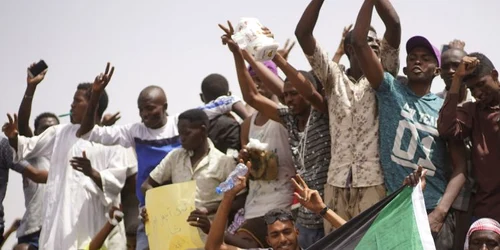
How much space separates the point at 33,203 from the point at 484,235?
575cm

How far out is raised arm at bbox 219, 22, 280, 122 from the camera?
10227 millimetres

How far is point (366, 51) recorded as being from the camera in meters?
9.03

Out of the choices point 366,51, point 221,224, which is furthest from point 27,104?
point 366,51

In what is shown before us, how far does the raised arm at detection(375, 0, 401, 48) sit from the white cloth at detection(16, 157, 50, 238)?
4.89 m

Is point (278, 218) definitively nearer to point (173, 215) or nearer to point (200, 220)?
point (200, 220)

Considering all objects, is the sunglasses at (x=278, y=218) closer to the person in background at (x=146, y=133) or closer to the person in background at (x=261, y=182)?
the person in background at (x=261, y=182)

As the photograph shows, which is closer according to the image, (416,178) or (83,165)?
(416,178)

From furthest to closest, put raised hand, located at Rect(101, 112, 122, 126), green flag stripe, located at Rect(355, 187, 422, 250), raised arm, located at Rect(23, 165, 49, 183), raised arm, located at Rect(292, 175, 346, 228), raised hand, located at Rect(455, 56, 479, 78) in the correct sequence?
raised arm, located at Rect(23, 165, 49, 183) → raised hand, located at Rect(101, 112, 122, 126) → raised arm, located at Rect(292, 175, 346, 228) → raised hand, located at Rect(455, 56, 479, 78) → green flag stripe, located at Rect(355, 187, 422, 250)

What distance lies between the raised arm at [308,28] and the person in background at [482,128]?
118cm

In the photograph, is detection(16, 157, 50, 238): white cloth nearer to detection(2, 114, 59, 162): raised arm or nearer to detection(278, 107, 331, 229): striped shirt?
detection(2, 114, 59, 162): raised arm

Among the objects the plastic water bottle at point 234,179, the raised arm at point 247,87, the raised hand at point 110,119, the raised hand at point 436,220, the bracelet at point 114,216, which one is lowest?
the bracelet at point 114,216

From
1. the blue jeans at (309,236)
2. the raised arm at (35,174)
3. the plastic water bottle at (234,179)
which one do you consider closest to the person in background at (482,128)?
the blue jeans at (309,236)

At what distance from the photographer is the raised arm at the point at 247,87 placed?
1023 cm

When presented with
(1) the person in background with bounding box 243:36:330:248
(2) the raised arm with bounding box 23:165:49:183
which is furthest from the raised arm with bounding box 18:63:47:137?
(1) the person in background with bounding box 243:36:330:248
